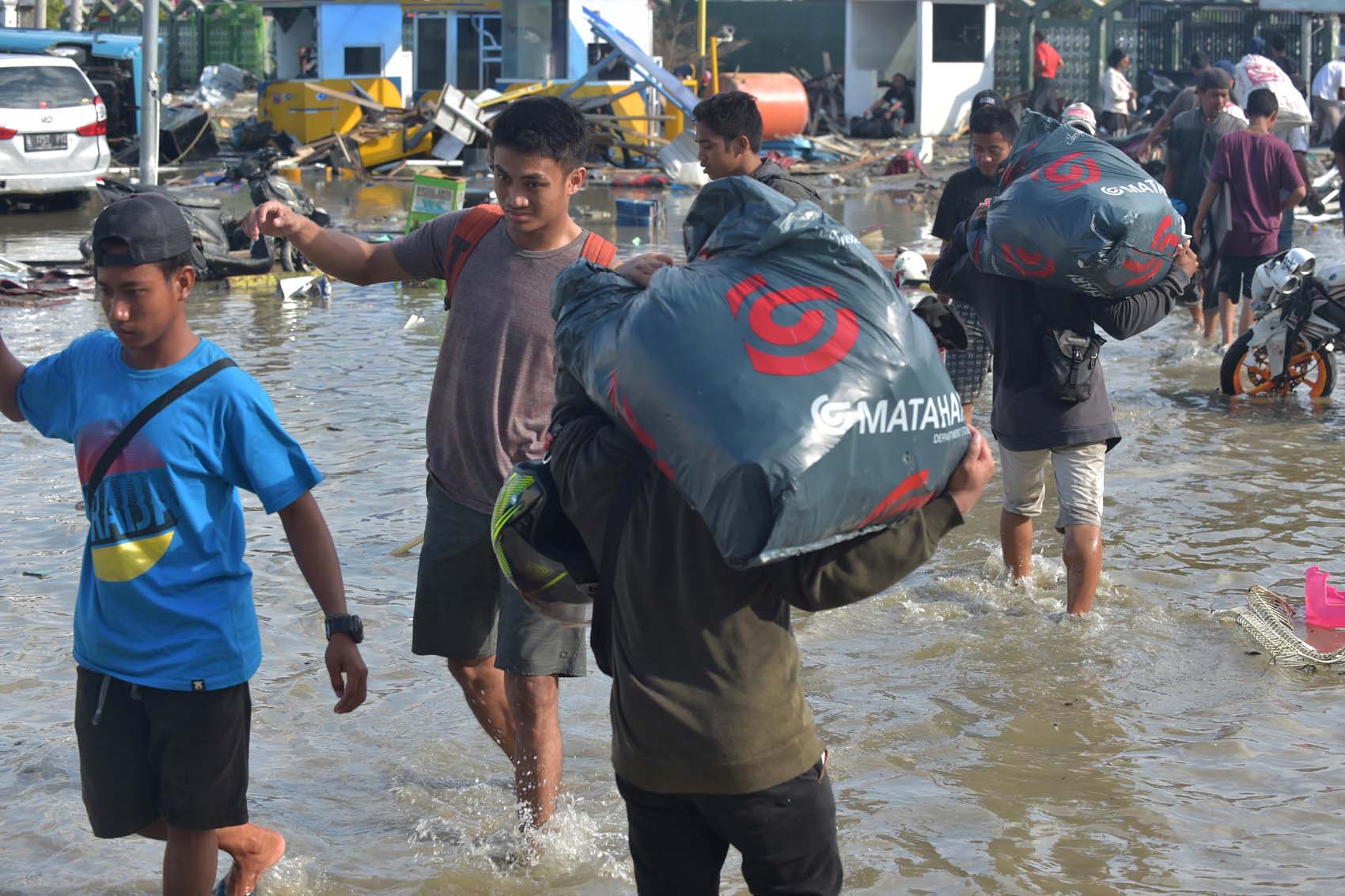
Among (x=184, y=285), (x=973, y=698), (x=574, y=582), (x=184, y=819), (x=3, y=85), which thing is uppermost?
(x=3, y=85)

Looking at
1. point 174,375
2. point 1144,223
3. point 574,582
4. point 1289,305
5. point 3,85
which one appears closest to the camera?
point 574,582

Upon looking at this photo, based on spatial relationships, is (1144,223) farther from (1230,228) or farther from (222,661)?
(1230,228)

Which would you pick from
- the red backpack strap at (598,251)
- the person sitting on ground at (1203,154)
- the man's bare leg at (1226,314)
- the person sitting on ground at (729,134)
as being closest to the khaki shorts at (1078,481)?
the person sitting on ground at (729,134)

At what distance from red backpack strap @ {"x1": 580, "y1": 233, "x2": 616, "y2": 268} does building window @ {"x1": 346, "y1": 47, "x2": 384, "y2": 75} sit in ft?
92.3

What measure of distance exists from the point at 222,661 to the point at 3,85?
52.9 ft

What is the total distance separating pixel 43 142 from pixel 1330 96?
18232mm

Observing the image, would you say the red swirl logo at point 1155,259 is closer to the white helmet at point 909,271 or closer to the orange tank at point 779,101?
the white helmet at point 909,271

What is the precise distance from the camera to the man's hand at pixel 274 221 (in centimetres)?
350

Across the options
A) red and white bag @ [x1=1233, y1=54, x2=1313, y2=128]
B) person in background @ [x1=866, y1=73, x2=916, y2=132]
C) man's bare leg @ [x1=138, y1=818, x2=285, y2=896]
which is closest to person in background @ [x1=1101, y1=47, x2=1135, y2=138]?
person in background @ [x1=866, y1=73, x2=916, y2=132]

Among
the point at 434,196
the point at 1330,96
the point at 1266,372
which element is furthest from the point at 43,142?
the point at 1330,96

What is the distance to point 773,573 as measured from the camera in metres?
2.37

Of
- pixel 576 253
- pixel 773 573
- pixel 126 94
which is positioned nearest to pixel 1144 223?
pixel 576 253

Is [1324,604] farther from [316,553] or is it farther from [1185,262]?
[316,553]

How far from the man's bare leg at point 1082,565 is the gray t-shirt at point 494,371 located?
228 cm
